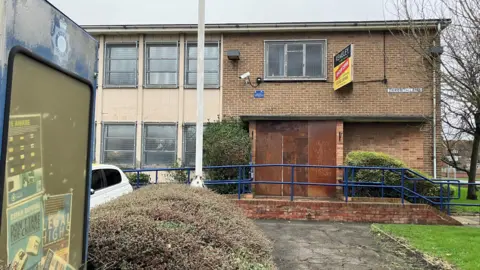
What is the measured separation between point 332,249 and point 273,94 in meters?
7.40

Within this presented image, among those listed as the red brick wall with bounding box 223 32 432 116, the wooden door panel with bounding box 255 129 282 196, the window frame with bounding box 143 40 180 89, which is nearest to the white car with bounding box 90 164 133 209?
the wooden door panel with bounding box 255 129 282 196

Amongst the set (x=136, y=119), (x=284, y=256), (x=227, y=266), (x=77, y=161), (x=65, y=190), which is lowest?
(x=284, y=256)

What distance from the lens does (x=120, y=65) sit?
567 inches

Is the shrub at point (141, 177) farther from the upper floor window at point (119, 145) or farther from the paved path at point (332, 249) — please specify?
the paved path at point (332, 249)

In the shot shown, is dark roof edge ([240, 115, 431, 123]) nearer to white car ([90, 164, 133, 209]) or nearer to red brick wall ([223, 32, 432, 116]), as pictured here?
red brick wall ([223, 32, 432, 116])

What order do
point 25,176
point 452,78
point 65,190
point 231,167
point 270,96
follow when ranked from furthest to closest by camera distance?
point 270,96, point 231,167, point 452,78, point 65,190, point 25,176

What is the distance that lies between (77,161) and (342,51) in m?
11.0

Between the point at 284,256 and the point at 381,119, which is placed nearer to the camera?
the point at 284,256

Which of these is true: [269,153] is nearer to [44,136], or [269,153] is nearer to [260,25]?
[260,25]

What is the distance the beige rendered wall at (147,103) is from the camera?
547 inches

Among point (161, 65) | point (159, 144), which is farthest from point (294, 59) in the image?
point (159, 144)

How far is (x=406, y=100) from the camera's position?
514 inches

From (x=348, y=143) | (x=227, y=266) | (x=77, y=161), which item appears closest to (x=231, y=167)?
(x=348, y=143)

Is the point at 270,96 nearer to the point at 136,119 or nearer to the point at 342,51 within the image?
the point at 342,51
